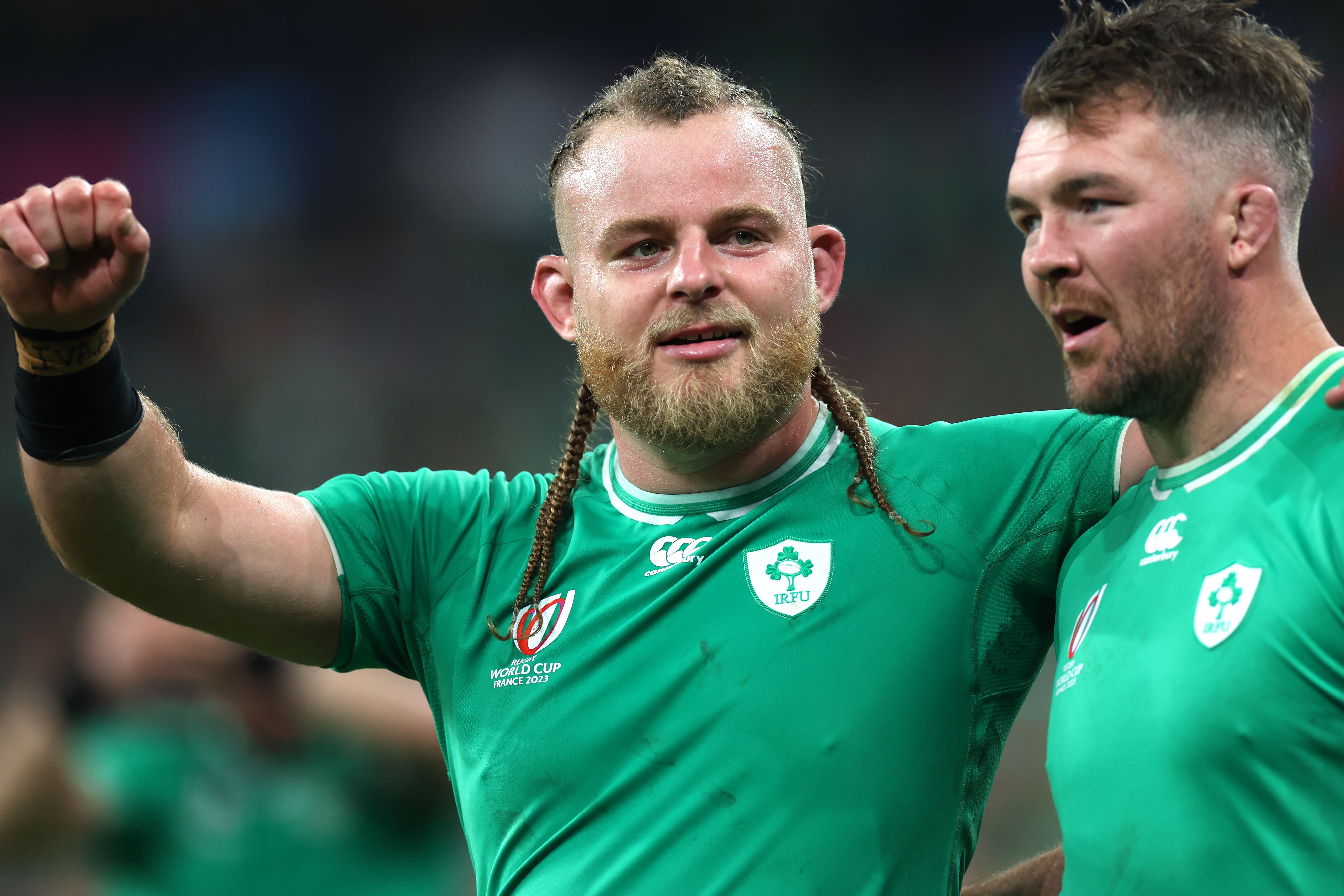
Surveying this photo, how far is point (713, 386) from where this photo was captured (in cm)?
294

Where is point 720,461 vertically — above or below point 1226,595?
below

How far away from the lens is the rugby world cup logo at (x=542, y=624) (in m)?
2.99

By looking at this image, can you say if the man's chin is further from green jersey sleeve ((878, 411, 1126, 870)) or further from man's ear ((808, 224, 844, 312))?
man's ear ((808, 224, 844, 312))

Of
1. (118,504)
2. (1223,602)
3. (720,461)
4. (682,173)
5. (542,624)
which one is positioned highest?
(682,173)

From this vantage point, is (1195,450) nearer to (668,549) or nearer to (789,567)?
(789,567)

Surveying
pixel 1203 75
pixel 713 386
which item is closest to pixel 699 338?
pixel 713 386

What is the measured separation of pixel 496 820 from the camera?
9.66 ft

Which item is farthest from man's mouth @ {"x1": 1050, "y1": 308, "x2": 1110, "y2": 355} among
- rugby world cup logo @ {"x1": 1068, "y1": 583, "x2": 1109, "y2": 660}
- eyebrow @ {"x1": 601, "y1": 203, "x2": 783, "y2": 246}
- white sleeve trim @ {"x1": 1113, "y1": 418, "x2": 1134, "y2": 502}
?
eyebrow @ {"x1": 601, "y1": 203, "x2": 783, "y2": 246}

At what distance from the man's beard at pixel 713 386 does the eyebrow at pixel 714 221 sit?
0.20 metres

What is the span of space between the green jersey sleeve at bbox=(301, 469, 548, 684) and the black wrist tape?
59cm

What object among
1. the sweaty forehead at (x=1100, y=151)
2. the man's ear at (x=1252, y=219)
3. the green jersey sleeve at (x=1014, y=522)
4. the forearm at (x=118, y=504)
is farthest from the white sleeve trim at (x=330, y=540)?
the man's ear at (x=1252, y=219)

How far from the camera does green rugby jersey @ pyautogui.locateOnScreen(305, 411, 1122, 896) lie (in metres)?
2.65

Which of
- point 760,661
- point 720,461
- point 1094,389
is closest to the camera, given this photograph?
point 1094,389

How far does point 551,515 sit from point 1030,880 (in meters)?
1.47
